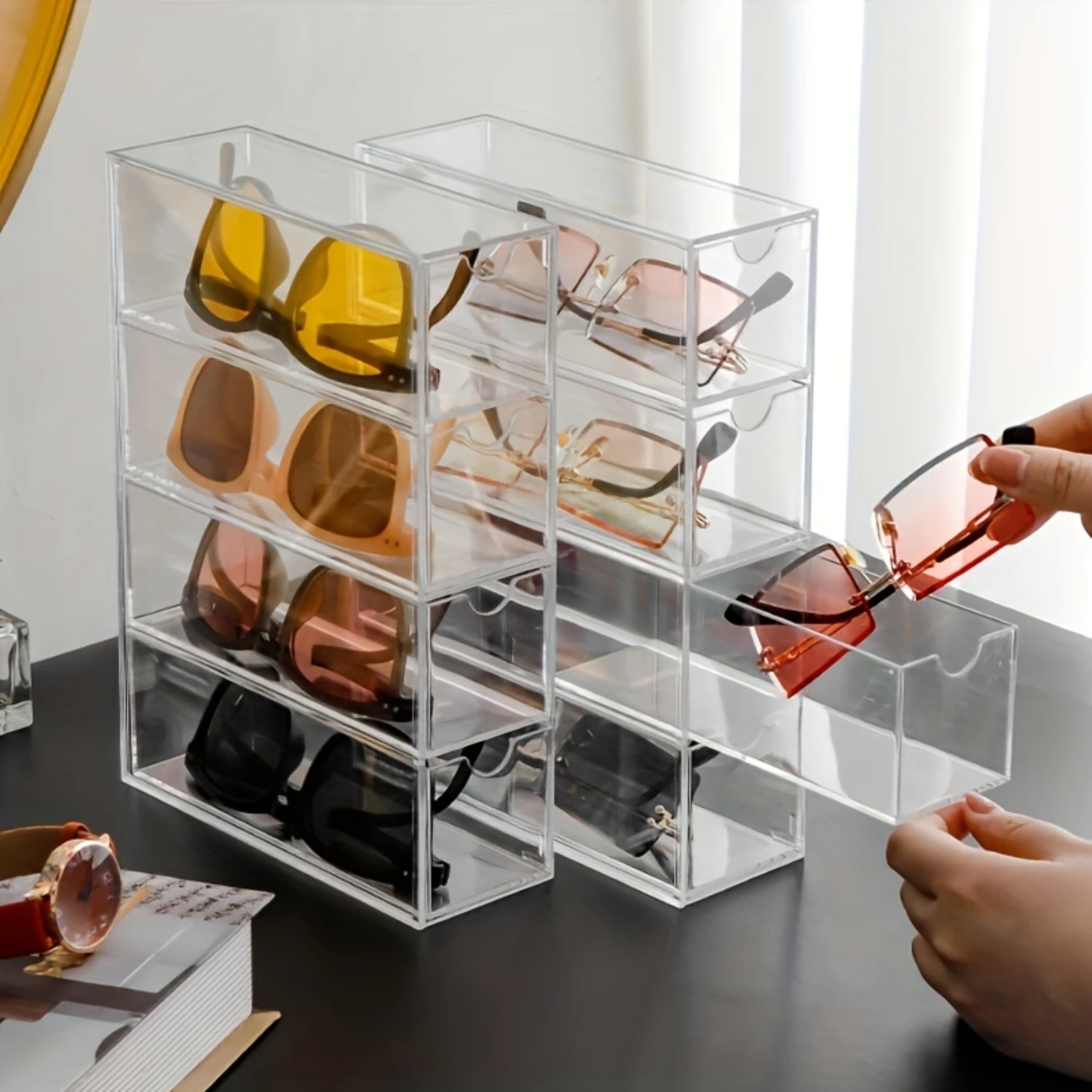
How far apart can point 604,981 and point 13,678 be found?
449 mm

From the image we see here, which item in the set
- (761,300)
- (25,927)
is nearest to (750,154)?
(761,300)

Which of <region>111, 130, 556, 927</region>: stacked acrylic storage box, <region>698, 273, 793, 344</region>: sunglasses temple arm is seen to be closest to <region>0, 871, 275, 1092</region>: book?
<region>111, 130, 556, 927</region>: stacked acrylic storage box

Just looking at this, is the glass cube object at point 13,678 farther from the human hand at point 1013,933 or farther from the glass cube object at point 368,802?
the human hand at point 1013,933

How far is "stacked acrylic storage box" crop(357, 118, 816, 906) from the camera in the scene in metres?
0.90

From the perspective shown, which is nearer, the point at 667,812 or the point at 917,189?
the point at 667,812

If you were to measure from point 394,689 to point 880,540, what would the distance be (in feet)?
0.80

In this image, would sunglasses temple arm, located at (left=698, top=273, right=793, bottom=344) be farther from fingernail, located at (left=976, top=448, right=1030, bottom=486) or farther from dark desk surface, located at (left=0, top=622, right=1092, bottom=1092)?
dark desk surface, located at (left=0, top=622, right=1092, bottom=1092)

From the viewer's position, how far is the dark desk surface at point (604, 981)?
2.59 ft

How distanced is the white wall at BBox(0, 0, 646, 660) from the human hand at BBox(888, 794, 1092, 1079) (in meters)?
0.66

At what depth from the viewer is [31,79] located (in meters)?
1.14

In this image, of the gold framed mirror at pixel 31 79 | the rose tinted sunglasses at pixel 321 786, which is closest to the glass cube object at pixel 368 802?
the rose tinted sunglasses at pixel 321 786

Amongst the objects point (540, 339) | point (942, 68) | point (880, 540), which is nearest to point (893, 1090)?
point (880, 540)

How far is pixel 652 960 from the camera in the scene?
877 millimetres

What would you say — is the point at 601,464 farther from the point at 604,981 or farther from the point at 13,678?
the point at 13,678
